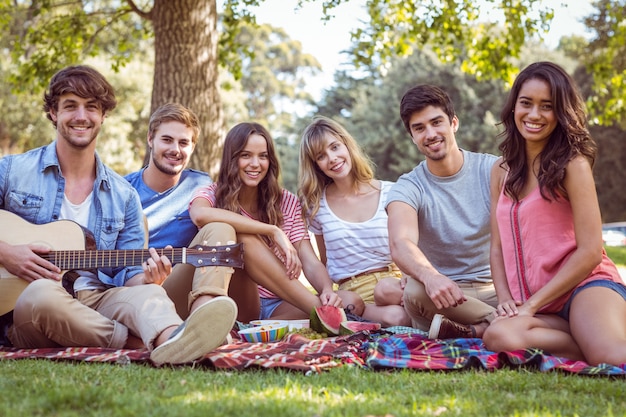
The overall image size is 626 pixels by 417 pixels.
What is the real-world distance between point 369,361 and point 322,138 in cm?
214

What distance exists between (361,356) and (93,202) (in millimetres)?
1975

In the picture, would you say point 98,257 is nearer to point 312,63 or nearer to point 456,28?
point 456,28

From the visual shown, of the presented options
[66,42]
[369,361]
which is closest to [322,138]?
[369,361]

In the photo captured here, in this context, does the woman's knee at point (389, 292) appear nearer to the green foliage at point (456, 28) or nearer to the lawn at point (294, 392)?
the lawn at point (294, 392)

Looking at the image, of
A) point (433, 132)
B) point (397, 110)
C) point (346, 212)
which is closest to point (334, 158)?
point (346, 212)

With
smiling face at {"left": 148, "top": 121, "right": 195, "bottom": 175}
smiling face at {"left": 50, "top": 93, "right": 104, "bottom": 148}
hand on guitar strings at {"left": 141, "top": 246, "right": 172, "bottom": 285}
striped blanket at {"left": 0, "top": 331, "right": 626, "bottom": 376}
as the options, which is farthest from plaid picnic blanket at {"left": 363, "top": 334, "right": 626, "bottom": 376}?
smiling face at {"left": 50, "top": 93, "right": 104, "bottom": 148}

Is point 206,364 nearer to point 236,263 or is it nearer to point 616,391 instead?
point 236,263

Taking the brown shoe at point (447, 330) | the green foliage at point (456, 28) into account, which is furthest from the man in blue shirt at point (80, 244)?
the green foliage at point (456, 28)

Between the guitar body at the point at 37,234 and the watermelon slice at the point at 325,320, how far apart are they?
146cm

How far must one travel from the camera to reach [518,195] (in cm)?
385

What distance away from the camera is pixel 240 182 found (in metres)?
4.71

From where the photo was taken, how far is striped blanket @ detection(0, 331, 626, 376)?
10.5 feet

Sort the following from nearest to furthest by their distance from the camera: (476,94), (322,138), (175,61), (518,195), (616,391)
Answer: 1. (616,391)
2. (518,195)
3. (322,138)
4. (175,61)
5. (476,94)

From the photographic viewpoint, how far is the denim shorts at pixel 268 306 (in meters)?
4.90
